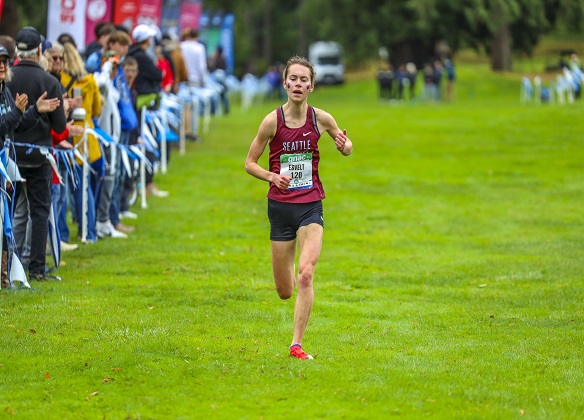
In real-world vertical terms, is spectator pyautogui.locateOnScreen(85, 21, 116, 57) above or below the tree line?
above

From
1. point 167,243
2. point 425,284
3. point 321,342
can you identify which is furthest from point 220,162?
point 321,342

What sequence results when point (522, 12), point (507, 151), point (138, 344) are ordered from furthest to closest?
point (522, 12), point (507, 151), point (138, 344)

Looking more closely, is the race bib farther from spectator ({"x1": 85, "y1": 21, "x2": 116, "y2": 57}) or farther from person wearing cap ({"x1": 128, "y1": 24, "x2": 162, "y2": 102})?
person wearing cap ({"x1": 128, "y1": 24, "x2": 162, "y2": 102})

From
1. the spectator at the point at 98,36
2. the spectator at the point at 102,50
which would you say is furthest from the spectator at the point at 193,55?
the spectator at the point at 102,50

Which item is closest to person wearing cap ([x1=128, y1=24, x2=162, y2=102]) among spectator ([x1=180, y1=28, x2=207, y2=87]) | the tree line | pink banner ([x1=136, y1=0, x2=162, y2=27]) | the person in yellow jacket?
the person in yellow jacket

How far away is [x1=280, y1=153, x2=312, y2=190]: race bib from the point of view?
8.64 meters

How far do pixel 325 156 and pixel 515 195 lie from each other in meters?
7.76

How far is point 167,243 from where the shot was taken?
15.1 m

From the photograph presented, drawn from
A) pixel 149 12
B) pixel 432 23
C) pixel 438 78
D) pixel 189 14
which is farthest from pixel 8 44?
pixel 432 23

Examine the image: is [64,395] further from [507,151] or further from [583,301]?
[507,151]

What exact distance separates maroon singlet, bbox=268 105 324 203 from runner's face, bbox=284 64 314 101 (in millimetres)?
207

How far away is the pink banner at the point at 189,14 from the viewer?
124ft

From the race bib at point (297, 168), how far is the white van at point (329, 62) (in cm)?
6891

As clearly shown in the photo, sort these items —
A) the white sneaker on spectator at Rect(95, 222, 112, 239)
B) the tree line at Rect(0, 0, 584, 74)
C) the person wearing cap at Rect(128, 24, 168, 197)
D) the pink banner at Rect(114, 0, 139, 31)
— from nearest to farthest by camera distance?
the white sneaker on spectator at Rect(95, 222, 112, 239), the person wearing cap at Rect(128, 24, 168, 197), the pink banner at Rect(114, 0, 139, 31), the tree line at Rect(0, 0, 584, 74)
